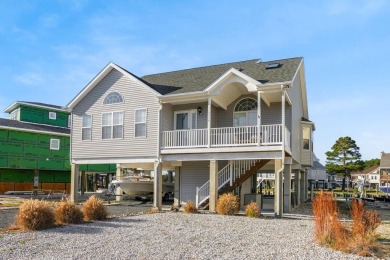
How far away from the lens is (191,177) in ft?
74.9

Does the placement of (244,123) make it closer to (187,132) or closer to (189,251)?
(187,132)

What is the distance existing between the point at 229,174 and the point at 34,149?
2455cm

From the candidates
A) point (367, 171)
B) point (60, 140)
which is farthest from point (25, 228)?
point (367, 171)

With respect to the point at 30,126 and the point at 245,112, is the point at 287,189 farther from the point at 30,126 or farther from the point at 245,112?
the point at 30,126

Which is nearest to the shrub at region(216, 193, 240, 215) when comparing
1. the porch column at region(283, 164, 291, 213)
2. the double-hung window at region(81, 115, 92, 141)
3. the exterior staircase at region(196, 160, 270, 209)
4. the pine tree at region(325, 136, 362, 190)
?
the exterior staircase at region(196, 160, 270, 209)

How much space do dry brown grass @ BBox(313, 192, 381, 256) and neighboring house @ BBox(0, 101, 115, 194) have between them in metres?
30.5

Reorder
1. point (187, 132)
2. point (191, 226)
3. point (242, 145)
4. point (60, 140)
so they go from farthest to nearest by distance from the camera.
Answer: point (60, 140), point (187, 132), point (242, 145), point (191, 226)

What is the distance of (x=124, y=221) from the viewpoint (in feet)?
47.7

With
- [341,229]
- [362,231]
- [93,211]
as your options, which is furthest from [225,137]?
[362,231]

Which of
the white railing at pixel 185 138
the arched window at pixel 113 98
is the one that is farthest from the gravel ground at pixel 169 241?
the arched window at pixel 113 98

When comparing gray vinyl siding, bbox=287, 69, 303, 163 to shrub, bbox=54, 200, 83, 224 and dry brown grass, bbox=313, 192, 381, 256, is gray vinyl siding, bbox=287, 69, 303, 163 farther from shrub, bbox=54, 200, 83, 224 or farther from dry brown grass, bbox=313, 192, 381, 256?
shrub, bbox=54, 200, 83, 224

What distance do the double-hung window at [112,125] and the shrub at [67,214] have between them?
8348 mm

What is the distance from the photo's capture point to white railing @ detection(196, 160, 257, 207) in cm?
1984

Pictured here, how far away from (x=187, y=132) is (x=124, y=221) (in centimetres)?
729
